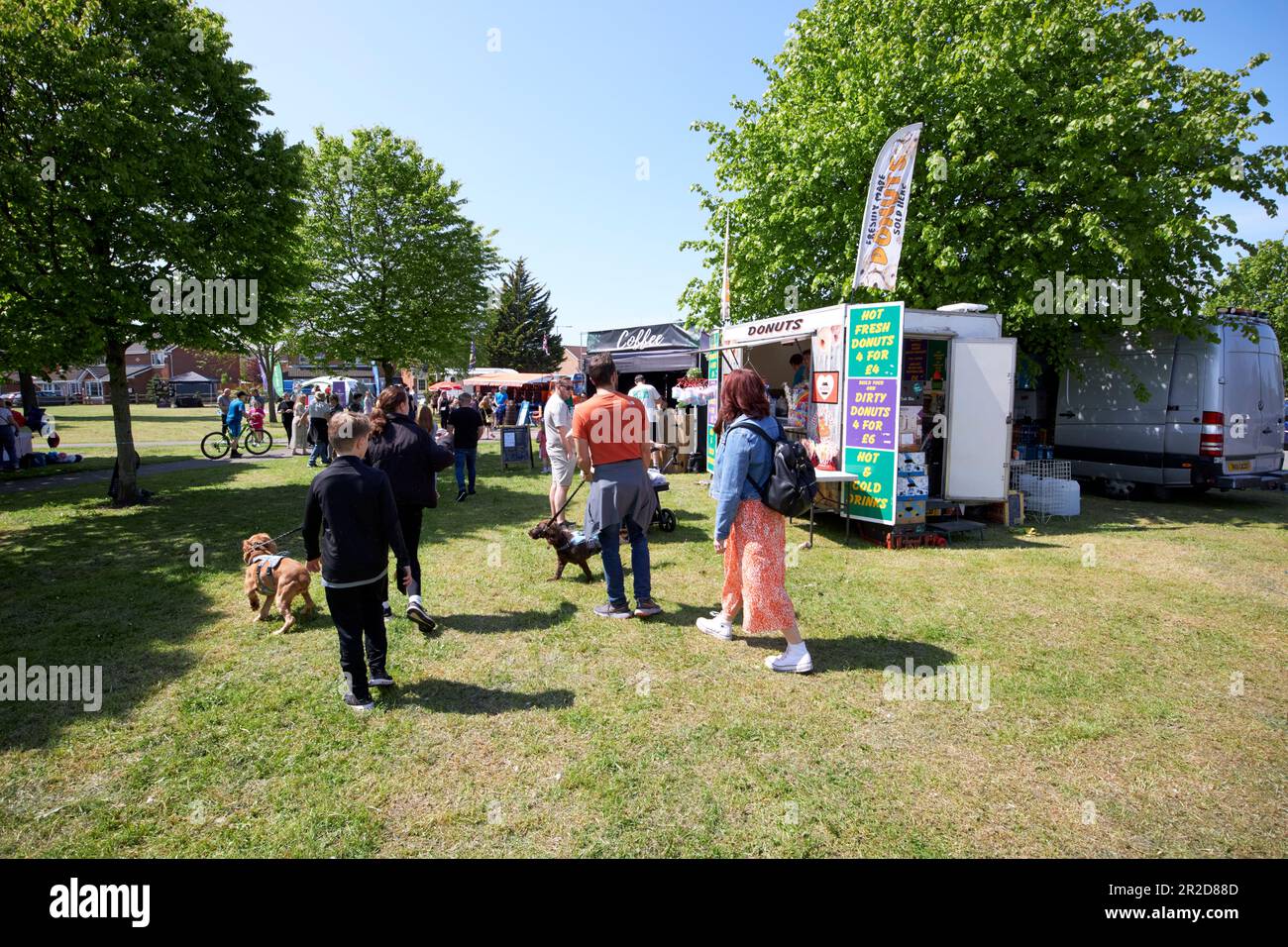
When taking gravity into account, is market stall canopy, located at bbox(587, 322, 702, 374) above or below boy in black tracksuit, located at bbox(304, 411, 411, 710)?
above

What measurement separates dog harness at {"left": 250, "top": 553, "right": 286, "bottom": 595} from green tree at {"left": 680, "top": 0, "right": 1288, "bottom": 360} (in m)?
10.2

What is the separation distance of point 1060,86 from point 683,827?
1316 cm

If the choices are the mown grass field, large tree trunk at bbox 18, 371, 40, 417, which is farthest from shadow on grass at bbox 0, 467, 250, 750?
large tree trunk at bbox 18, 371, 40, 417

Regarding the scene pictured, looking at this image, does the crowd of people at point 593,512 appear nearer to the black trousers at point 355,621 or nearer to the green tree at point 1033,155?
the black trousers at point 355,621

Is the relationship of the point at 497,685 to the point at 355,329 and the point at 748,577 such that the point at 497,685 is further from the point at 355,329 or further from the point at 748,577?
the point at 355,329

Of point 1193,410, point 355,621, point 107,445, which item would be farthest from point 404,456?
point 107,445

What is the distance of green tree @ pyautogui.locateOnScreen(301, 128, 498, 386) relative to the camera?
21125 millimetres

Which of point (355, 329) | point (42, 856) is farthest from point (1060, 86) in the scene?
point (355, 329)

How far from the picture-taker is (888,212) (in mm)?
9227

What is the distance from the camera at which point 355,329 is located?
21.4 meters

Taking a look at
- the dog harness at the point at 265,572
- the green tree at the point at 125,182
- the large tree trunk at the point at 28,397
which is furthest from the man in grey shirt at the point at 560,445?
the large tree trunk at the point at 28,397

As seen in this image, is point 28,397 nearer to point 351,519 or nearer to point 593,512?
point 351,519

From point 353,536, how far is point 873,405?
667 centimetres

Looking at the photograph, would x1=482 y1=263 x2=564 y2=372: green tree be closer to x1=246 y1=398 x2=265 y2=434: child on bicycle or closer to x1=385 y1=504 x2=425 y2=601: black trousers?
x1=246 y1=398 x2=265 y2=434: child on bicycle
